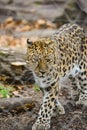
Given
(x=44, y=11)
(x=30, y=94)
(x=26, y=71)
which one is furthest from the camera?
(x=44, y=11)

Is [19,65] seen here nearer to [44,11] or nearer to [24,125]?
[24,125]

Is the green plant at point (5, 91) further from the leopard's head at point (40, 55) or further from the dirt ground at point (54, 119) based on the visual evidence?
the leopard's head at point (40, 55)

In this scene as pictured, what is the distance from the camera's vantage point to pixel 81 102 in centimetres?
499

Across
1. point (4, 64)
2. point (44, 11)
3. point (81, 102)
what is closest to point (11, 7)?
point (44, 11)

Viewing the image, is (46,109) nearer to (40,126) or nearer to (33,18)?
(40,126)

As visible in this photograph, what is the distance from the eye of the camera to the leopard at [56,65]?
416 centimetres

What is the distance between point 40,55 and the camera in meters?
4.12

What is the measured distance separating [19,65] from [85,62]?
105cm

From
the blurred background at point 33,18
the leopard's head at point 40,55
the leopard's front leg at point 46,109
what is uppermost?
the blurred background at point 33,18

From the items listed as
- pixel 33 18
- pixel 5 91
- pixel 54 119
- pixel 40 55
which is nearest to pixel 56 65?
pixel 40 55

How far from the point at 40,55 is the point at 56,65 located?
0.31 meters

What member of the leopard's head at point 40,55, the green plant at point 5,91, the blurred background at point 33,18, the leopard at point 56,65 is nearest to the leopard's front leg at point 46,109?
the leopard at point 56,65

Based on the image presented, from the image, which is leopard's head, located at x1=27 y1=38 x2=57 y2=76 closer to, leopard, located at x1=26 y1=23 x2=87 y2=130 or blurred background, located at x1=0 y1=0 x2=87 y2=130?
leopard, located at x1=26 y1=23 x2=87 y2=130

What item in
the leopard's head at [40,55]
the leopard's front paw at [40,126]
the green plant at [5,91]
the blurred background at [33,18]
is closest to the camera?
the leopard's head at [40,55]
